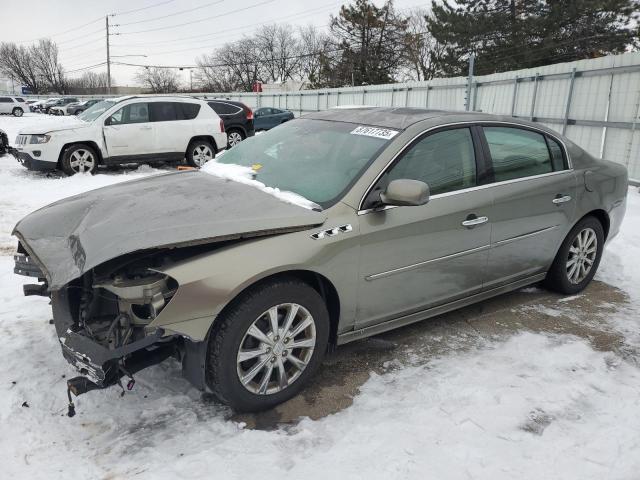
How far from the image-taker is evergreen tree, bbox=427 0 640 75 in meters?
26.6

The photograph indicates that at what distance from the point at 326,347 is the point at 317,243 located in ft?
2.22

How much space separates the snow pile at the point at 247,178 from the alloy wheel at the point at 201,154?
26.9ft

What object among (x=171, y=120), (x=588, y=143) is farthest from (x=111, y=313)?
(x=588, y=143)

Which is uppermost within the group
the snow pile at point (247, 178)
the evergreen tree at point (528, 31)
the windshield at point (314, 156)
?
the evergreen tree at point (528, 31)

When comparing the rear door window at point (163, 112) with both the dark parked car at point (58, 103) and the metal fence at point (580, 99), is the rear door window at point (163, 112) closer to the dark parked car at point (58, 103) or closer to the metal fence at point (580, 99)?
the metal fence at point (580, 99)

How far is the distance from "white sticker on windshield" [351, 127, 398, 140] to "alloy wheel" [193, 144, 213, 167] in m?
8.84

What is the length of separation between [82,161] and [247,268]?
9210 millimetres

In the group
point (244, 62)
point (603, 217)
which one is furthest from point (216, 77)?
point (603, 217)

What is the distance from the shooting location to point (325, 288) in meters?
3.06

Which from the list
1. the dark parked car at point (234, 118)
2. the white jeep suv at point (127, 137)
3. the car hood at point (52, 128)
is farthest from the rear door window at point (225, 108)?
the car hood at point (52, 128)

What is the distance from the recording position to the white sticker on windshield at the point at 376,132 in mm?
3400

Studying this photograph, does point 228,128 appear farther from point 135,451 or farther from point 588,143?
point 135,451

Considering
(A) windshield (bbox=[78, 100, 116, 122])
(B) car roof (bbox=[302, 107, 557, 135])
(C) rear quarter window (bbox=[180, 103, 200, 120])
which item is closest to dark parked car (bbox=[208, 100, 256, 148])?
(C) rear quarter window (bbox=[180, 103, 200, 120])

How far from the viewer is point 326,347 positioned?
3127 millimetres
